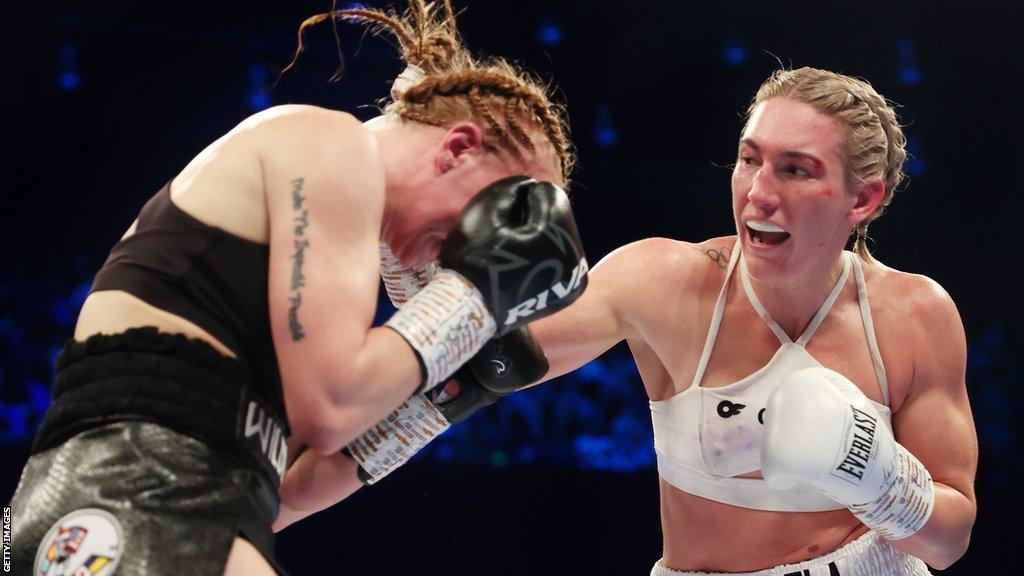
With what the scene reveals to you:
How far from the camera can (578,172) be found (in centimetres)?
411

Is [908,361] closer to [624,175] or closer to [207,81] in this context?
[624,175]

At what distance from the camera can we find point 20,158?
3303mm

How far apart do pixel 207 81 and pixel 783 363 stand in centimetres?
225

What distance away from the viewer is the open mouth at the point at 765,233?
7.40 ft

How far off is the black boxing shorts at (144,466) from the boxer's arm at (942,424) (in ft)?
4.74

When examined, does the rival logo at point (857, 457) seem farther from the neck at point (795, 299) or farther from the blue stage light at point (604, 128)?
the blue stage light at point (604, 128)

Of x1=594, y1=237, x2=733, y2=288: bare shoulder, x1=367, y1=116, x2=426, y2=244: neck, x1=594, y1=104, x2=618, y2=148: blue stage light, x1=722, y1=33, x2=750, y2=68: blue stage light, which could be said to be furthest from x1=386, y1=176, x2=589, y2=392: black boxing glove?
x1=722, y1=33, x2=750, y2=68: blue stage light

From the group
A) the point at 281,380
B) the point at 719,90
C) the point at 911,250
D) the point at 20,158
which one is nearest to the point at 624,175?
the point at 719,90

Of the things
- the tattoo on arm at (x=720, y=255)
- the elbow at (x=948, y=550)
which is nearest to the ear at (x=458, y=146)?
the tattoo on arm at (x=720, y=255)

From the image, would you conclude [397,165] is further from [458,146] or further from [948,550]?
[948,550]

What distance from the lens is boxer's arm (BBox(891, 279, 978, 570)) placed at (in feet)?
7.13

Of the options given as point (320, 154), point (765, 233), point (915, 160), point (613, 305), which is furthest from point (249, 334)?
point (915, 160)

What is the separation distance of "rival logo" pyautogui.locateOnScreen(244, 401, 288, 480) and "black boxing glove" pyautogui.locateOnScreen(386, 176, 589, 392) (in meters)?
0.22

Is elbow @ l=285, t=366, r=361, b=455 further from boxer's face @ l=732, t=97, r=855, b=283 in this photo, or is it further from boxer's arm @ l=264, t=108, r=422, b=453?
boxer's face @ l=732, t=97, r=855, b=283
